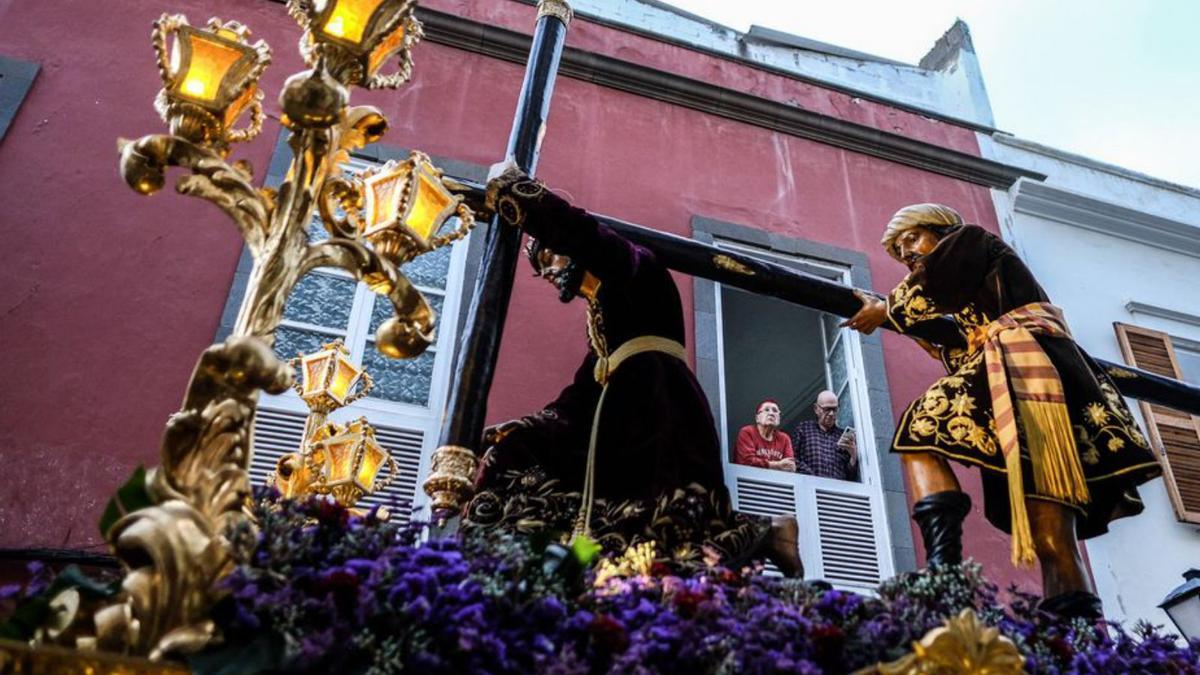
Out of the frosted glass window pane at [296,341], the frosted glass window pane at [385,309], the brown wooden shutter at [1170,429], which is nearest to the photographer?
the frosted glass window pane at [296,341]

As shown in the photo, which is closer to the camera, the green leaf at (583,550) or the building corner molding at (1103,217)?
the green leaf at (583,550)

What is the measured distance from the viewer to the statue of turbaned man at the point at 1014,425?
3617mm

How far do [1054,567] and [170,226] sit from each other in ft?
18.2

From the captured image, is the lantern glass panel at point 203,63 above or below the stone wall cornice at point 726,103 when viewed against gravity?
below

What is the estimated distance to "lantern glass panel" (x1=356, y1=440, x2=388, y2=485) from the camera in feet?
15.6

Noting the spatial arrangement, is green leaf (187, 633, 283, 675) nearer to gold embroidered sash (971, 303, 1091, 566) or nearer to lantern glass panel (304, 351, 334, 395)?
gold embroidered sash (971, 303, 1091, 566)

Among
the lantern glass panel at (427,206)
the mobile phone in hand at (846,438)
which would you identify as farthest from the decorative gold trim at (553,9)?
the mobile phone in hand at (846,438)

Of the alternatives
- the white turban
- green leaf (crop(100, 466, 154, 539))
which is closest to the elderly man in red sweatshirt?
the white turban

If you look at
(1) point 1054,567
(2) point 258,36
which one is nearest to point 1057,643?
(1) point 1054,567

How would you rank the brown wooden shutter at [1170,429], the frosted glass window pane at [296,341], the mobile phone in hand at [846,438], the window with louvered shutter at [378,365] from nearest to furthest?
the window with louvered shutter at [378,365]
the frosted glass window pane at [296,341]
the mobile phone in hand at [846,438]
the brown wooden shutter at [1170,429]

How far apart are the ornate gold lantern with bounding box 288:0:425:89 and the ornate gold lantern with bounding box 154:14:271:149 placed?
0.17 meters

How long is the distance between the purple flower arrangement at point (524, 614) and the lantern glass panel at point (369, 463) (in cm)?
228

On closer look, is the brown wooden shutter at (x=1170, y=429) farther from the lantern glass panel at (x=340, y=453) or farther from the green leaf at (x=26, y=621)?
the green leaf at (x=26, y=621)

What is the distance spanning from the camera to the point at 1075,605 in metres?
3.38
